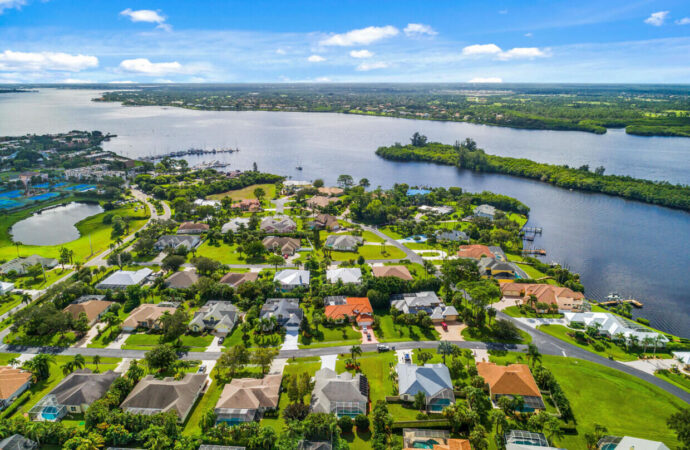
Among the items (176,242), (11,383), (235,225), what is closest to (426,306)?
(11,383)

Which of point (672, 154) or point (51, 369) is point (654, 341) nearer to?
point (51, 369)

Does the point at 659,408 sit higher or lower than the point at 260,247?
lower

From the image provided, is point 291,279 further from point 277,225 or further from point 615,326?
point 615,326

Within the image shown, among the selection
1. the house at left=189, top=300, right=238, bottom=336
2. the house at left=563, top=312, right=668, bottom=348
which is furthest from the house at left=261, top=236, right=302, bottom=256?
the house at left=563, top=312, right=668, bottom=348

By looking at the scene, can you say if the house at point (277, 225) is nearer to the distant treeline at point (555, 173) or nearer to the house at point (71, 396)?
the house at point (71, 396)

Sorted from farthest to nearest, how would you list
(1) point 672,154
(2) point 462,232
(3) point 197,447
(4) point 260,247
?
(1) point 672,154
(2) point 462,232
(4) point 260,247
(3) point 197,447

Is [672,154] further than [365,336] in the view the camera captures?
Yes

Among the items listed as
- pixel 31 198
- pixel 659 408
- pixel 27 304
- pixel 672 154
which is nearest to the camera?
pixel 659 408

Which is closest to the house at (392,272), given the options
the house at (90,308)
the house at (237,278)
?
the house at (237,278)

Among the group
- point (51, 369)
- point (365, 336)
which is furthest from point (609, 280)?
point (51, 369)
